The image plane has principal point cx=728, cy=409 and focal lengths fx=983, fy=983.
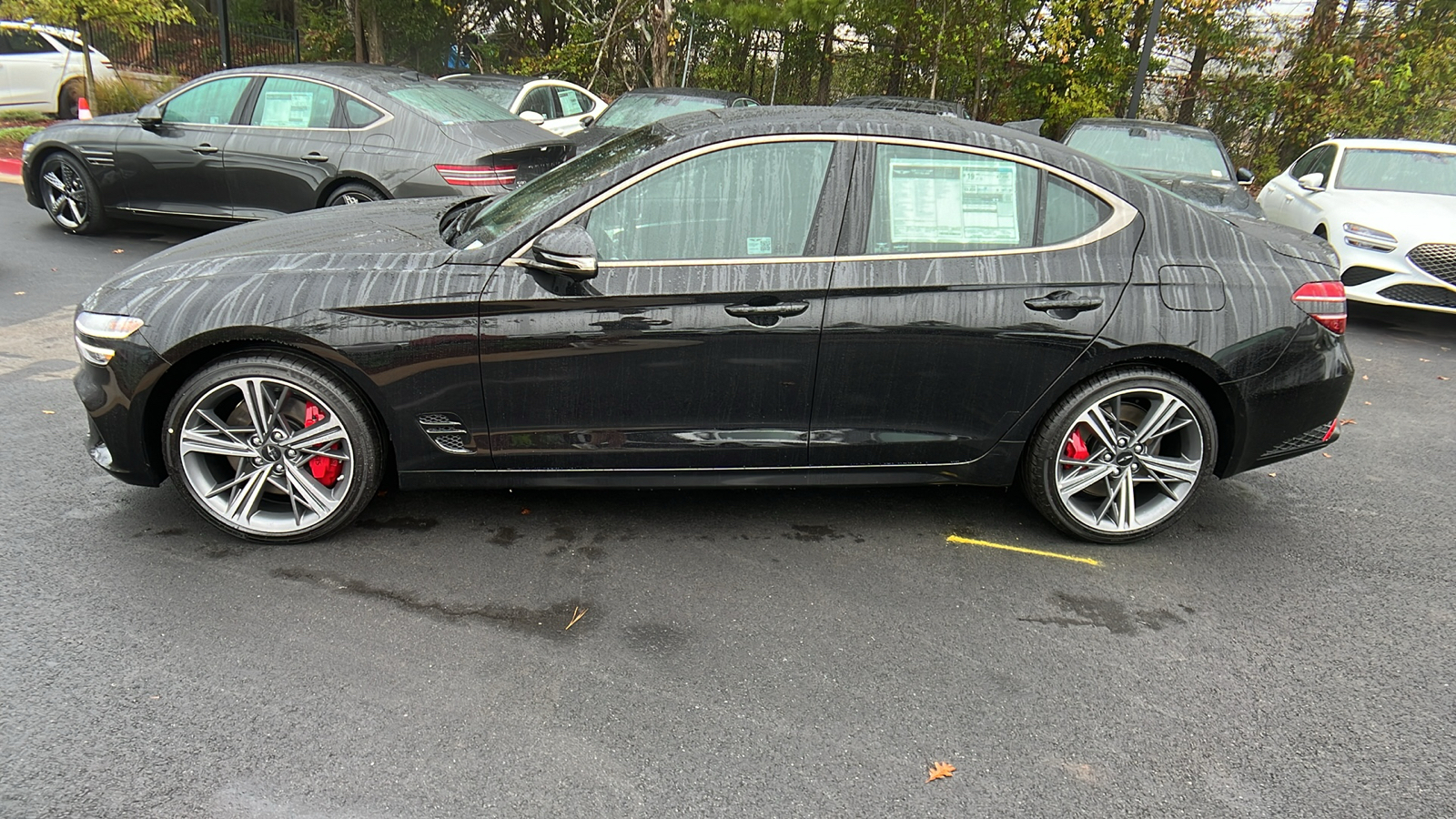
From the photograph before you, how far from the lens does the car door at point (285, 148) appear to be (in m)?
7.67

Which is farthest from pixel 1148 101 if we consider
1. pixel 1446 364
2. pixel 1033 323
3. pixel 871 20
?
pixel 1033 323

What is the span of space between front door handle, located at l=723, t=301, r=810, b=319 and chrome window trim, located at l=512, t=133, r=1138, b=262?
0.16 meters

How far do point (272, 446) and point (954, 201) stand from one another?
8.80ft

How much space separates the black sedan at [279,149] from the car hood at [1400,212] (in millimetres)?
6588

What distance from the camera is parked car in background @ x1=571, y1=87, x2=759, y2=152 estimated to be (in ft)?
36.4

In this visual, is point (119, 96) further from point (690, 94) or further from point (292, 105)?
point (690, 94)

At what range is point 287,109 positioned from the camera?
787 cm

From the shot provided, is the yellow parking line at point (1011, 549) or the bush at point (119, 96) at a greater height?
the bush at point (119, 96)

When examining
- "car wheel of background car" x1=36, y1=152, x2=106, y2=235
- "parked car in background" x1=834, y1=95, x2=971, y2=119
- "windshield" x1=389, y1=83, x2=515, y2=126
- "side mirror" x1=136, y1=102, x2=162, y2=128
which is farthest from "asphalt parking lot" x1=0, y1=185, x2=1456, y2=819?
"parked car in background" x1=834, y1=95, x2=971, y2=119

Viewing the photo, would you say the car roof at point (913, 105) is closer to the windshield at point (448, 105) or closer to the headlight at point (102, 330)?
the windshield at point (448, 105)

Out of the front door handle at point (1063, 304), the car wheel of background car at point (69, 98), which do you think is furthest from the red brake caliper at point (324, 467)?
the car wheel of background car at point (69, 98)

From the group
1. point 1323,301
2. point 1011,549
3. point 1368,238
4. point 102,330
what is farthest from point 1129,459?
point 1368,238

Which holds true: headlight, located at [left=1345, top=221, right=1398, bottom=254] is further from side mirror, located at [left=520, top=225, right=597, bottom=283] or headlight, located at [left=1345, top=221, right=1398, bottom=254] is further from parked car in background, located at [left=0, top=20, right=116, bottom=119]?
parked car in background, located at [left=0, top=20, right=116, bottom=119]

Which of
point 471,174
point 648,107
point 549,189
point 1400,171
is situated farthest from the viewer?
point 648,107
